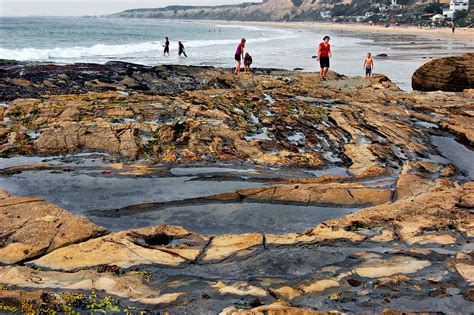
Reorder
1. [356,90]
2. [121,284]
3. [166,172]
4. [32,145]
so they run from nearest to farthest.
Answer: [121,284] → [166,172] → [32,145] → [356,90]

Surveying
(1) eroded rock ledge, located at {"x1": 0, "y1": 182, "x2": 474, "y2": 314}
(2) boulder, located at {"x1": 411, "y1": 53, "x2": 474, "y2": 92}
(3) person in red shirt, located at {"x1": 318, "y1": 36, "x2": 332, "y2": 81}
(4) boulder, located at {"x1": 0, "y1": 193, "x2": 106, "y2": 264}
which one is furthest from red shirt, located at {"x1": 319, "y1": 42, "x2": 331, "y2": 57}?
(4) boulder, located at {"x1": 0, "y1": 193, "x2": 106, "y2": 264}

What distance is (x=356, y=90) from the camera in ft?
50.9

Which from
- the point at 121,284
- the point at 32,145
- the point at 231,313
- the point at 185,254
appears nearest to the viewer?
the point at 231,313

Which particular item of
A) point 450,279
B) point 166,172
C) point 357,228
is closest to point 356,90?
point 166,172

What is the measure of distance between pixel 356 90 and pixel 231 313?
12960 mm

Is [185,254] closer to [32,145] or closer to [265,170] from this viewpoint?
[265,170]

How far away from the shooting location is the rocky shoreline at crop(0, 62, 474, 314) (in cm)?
431

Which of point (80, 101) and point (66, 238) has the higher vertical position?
point (80, 101)

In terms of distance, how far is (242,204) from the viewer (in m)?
6.84

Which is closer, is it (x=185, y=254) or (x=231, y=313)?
(x=231, y=313)

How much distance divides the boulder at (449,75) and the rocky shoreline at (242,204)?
344 centimetres

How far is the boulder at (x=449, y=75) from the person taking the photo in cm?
1645

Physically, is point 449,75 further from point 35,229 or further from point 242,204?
point 35,229

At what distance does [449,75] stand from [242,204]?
531 inches
